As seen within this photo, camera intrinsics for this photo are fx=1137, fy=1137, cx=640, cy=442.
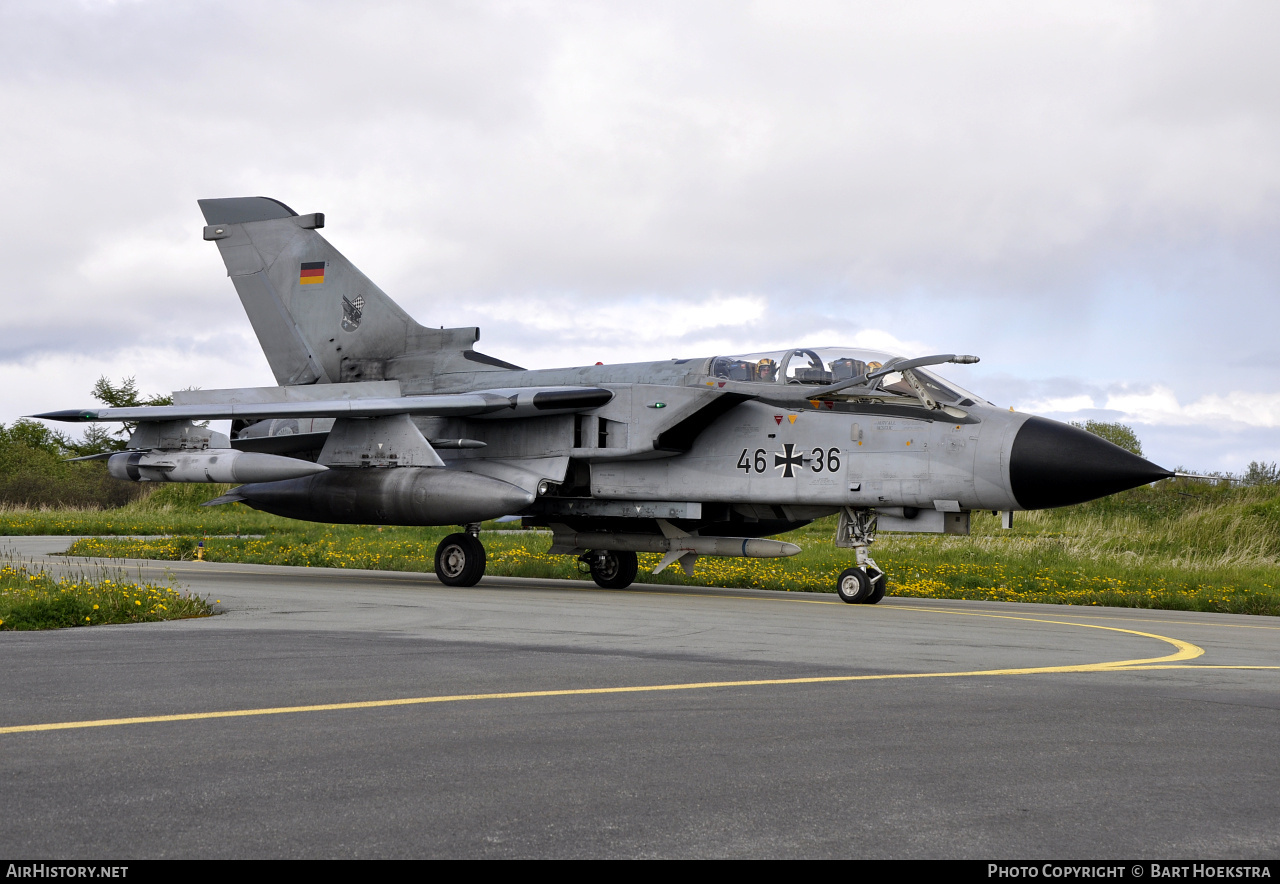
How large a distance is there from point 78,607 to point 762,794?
8098 millimetres

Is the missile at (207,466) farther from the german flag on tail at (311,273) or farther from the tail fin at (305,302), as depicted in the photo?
the german flag on tail at (311,273)

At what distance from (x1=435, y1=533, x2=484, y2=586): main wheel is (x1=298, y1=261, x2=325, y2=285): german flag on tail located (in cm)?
616

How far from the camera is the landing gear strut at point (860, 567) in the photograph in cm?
1402

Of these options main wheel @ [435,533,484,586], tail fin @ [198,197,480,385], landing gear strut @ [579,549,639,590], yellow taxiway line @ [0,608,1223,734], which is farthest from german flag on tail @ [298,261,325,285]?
yellow taxiway line @ [0,608,1223,734]

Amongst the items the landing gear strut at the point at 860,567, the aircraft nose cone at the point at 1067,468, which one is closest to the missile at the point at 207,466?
the landing gear strut at the point at 860,567

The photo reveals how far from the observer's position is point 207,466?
16281 mm

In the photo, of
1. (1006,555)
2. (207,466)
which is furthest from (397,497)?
(1006,555)

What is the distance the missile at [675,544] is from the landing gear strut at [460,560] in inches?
59.5

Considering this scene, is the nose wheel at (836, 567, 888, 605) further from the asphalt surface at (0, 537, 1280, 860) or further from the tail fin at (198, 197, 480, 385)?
the tail fin at (198, 197, 480, 385)

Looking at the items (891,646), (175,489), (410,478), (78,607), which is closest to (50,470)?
(175,489)

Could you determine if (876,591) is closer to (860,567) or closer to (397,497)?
(860,567)

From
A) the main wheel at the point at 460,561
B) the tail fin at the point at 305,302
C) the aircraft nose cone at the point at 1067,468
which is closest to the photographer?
the aircraft nose cone at the point at 1067,468

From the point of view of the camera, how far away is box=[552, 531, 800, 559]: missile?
15109 millimetres
